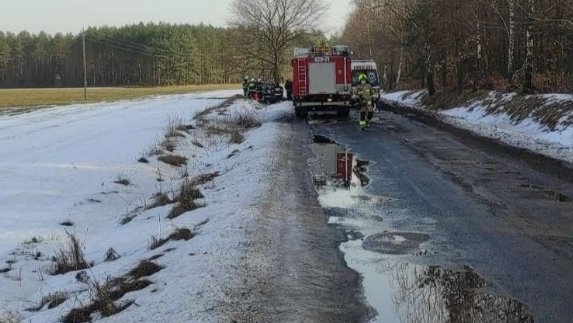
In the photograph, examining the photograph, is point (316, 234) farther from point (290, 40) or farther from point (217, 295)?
point (290, 40)

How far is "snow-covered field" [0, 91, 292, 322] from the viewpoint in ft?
18.9

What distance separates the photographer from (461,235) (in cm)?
745

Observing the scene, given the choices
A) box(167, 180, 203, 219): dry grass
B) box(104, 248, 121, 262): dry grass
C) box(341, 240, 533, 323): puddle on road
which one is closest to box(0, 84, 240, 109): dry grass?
box(167, 180, 203, 219): dry grass

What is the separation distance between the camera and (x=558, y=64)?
3036 centimetres

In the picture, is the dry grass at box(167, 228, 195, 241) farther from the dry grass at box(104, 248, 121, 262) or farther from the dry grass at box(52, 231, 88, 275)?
the dry grass at box(52, 231, 88, 275)

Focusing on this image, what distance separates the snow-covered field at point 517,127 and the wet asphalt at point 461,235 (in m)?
1.64

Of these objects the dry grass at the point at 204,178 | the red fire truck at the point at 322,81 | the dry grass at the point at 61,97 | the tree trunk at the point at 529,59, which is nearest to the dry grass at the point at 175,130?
the dry grass at the point at 204,178

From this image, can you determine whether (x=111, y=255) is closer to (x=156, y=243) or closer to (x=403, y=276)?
(x=156, y=243)

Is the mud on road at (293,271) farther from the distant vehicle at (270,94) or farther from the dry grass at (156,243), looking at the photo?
the distant vehicle at (270,94)

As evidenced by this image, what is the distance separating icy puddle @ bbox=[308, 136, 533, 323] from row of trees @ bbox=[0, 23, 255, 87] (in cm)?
12986

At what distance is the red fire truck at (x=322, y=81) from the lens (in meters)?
28.4

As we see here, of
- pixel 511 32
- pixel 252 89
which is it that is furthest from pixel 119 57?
pixel 511 32

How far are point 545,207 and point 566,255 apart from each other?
2.46m

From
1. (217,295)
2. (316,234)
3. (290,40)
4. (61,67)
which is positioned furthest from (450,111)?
(61,67)
